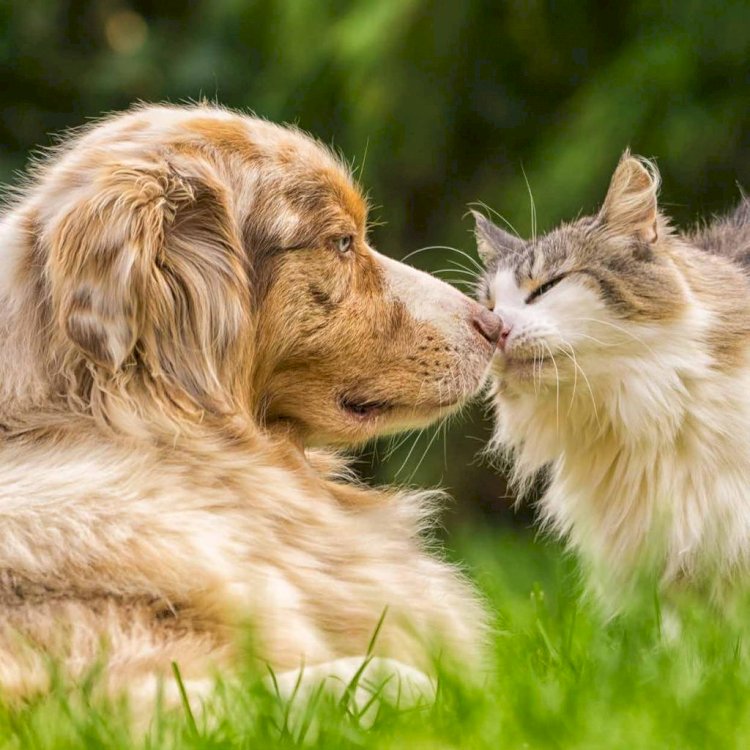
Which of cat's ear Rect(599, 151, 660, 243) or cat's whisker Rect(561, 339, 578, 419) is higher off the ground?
cat's ear Rect(599, 151, 660, 243)

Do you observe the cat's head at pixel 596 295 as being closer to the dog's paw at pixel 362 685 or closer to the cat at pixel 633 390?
the cat at pixel 633 390

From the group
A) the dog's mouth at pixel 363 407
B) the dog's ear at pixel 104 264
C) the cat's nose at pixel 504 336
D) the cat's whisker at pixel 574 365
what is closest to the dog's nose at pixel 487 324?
the cat's nose at pixel 504 336

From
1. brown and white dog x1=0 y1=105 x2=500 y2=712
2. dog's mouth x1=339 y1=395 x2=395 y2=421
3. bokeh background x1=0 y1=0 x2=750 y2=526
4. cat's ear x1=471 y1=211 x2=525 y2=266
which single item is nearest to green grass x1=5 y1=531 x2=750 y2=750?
brown and white dog x1=0 y1=105 x2=500 y2=712

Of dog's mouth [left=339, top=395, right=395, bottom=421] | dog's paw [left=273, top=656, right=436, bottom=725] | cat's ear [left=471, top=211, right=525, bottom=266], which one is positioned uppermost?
cat's ear [left=471, top=211, right=525, bottom=266]

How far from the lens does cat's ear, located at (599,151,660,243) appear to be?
3.87 meters

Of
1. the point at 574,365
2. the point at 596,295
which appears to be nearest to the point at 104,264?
the point at 574,365

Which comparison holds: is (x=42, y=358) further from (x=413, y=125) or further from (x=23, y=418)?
(x=413, y=125)

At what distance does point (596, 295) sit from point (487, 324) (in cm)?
59

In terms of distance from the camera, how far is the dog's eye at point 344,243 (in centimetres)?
307

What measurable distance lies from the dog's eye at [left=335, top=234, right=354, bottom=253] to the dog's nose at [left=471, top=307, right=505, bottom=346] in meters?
0.41

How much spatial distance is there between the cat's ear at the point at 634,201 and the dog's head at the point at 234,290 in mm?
843

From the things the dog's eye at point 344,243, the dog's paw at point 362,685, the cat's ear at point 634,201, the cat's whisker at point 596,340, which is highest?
the cat's ear at point 634,201

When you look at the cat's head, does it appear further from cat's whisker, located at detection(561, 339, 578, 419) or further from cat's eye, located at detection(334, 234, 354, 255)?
cat's eye, located at detection(334, 234, 354, 255)

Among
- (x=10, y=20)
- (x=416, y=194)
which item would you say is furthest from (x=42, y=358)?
(x=10, y=20)
